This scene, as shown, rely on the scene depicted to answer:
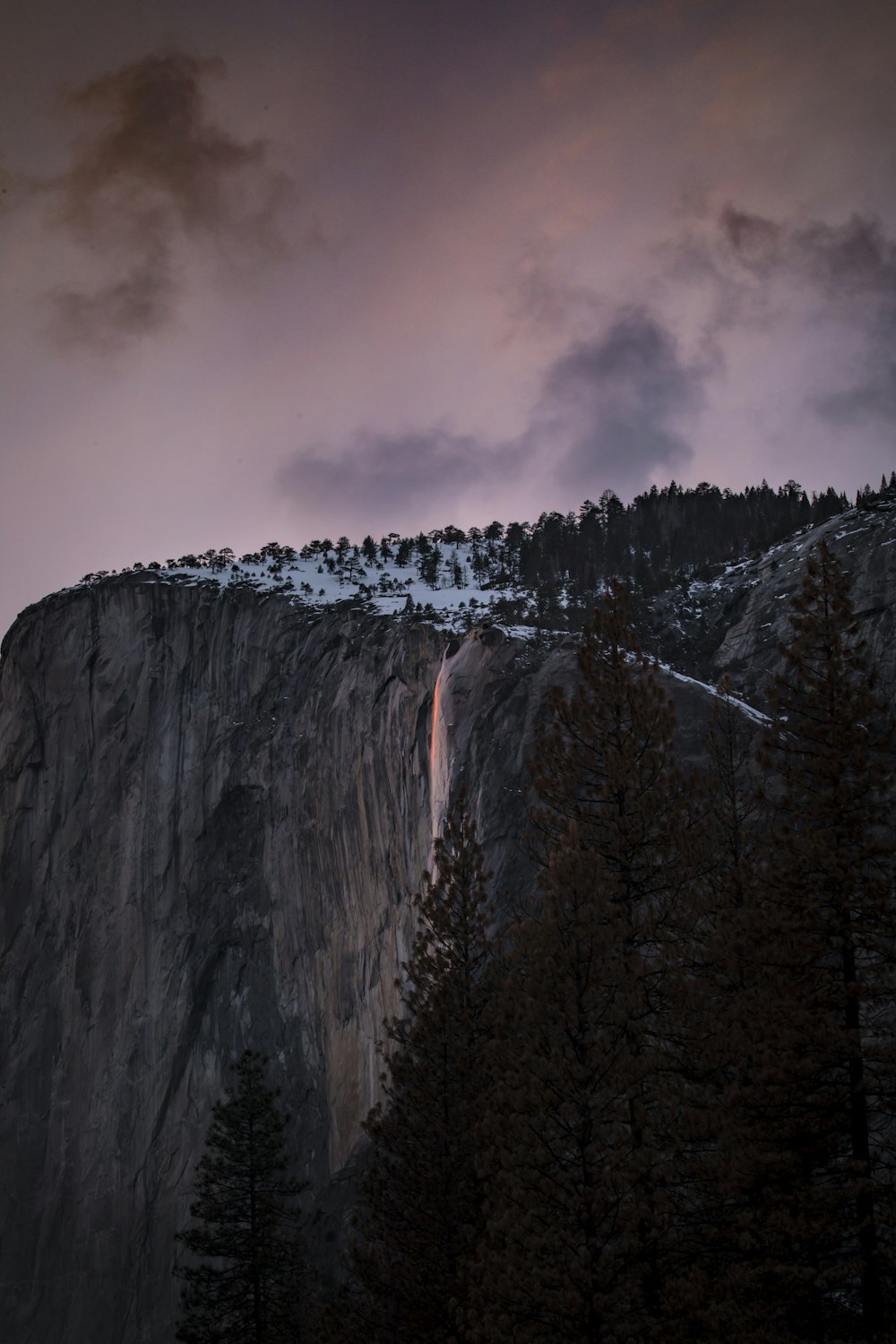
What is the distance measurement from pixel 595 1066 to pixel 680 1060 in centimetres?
126

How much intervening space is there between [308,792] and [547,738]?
130 ft

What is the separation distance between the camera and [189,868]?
59.6 m

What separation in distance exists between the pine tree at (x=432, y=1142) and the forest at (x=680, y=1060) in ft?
0.28

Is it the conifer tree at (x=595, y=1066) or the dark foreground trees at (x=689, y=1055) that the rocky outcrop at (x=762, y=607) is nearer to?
the conifer tree at (x=595, y=1066)

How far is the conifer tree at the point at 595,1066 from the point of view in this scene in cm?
1302

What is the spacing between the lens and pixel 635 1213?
1296cm

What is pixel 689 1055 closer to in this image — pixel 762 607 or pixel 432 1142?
pixel 432 1142

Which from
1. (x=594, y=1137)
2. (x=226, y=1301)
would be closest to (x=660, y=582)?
(x=226, y=1301)

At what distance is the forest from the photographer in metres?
12.7

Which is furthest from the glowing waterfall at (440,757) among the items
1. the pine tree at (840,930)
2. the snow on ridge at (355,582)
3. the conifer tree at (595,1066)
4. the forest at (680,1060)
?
the pine tree at (840,930)

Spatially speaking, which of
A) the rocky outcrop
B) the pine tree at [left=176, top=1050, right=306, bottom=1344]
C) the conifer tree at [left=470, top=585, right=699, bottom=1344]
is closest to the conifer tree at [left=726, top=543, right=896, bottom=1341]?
the conifer tree at [left=470, top=585, right=699, bottom=1344]

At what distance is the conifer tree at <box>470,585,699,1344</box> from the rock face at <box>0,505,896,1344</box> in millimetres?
17679

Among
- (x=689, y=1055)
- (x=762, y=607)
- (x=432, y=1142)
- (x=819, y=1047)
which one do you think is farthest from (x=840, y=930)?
(x=762, y=607)

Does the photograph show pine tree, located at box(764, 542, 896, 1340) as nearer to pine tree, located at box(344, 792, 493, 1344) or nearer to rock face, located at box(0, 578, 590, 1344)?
pine tree, located at box(344, 792, 493, 1344)
